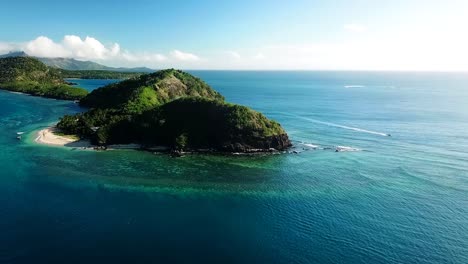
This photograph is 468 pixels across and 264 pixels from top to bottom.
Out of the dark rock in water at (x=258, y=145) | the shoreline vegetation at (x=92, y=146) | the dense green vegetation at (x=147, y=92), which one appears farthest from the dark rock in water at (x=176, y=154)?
the dense green vegetation at (x=147, y=92)

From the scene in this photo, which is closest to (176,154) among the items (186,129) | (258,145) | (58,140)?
(186,129)

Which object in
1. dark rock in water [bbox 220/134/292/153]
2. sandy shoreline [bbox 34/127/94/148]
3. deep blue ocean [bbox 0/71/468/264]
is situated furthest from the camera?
sandy shoreline [bbox 34/127/94/148]

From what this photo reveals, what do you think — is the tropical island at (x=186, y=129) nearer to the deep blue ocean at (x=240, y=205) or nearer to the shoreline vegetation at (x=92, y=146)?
the shoreline vegetation at (x=92, y=146)

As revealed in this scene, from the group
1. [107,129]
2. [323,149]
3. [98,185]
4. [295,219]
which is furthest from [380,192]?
[107,129]

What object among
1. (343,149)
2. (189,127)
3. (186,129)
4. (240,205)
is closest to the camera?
(240,205)

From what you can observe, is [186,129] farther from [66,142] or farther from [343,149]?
[343,149]

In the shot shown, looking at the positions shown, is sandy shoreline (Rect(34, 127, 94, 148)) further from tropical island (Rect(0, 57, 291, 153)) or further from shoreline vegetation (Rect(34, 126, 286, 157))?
tropical island (Rect(0, 57, 291, 153))

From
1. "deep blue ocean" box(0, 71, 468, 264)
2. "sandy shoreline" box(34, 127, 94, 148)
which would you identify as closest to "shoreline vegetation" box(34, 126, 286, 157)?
"sandy shoreline" box(34, 127, 94, 148)

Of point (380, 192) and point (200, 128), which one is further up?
point (200, 128)

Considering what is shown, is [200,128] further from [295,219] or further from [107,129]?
[295,219]
